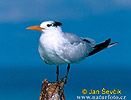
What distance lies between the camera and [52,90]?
369 inches

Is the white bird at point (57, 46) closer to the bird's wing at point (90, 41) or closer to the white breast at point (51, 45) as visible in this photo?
the white breast at point (51, 45)

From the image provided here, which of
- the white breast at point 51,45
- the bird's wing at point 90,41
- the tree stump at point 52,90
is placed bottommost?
the tree stump at point 52,90

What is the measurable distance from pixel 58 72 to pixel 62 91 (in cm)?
59

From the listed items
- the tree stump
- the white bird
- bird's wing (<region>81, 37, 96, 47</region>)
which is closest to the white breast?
the white bird

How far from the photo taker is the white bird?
8.90m

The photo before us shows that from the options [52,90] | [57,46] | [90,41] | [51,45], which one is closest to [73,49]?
[57,46]

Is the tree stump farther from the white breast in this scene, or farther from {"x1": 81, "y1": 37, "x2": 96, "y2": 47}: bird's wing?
{"x1": 81, "y1": 37, "x2": 96, "y2": 47}: bird's wing

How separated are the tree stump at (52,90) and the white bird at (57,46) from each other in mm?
529

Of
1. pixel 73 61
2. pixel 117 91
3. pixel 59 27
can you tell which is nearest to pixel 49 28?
pixel 59 27

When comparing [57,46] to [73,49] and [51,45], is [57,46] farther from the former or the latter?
[73,49]

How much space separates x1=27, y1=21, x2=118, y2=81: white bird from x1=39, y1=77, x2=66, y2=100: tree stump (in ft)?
1.74

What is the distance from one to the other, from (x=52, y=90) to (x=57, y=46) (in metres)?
1.27

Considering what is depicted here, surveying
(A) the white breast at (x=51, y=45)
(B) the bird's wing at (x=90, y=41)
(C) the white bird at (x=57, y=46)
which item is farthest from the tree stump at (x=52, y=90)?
(B) the bird's wing at (x=90, y=41)

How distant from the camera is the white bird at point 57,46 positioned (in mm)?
8898
